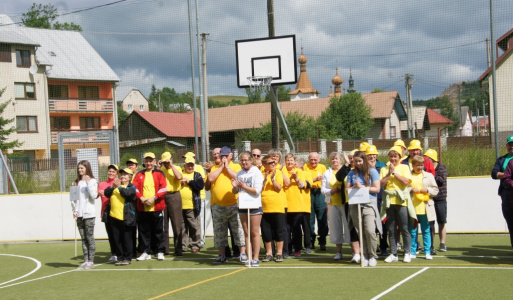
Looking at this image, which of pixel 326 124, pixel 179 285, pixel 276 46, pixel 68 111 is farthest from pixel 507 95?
pixel 68 111

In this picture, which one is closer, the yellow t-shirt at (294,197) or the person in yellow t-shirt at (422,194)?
the person in yellow t-shirt at (422,194)

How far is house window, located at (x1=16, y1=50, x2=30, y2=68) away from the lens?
40625mm

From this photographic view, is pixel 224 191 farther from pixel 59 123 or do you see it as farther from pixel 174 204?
pixel 59 123

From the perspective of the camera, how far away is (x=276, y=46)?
1373cm

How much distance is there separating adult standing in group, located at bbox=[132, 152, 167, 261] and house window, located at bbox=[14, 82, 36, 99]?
3310 cm

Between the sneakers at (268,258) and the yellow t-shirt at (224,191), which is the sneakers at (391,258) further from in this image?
the yellow t-shirt at (224,191)

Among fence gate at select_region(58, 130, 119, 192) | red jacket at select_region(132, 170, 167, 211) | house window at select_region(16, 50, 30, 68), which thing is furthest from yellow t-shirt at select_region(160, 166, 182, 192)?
house window at select_region(16, 50, 30, 68)

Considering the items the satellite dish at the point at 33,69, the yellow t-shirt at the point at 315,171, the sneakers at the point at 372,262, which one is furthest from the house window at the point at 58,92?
the sneakers at the point at 372,262

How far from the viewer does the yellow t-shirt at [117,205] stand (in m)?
9.48

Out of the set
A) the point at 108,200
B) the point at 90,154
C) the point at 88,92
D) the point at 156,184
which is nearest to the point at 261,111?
the point at 90,154

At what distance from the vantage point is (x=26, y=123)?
3994cm

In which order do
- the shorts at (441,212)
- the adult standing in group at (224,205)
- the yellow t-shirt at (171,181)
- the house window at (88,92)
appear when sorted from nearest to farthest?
the adult standing in group at (224,205), the shorts at (441,212), the yellow t-shirt at (171,181), the house window at (88,92)

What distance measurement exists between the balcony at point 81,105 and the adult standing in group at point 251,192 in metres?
34.8

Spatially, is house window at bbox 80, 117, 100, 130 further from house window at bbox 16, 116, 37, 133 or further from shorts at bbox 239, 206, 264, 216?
shorts at bbox 239, 206, 264, 216
